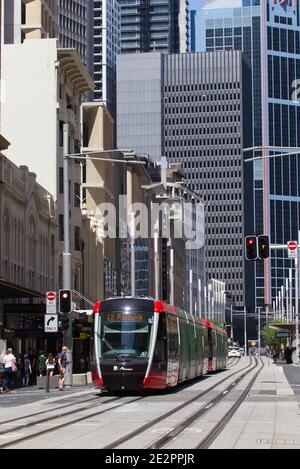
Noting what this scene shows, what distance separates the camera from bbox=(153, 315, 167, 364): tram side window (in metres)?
32.4

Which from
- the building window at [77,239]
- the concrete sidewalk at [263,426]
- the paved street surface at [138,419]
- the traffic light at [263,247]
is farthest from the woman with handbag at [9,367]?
the building window at [77,239]

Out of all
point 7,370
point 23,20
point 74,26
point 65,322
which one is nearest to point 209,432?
point 7,370

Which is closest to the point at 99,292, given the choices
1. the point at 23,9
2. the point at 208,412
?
the point at 23,9

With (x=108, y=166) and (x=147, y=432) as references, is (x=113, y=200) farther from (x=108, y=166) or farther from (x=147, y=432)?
(x=147, y=432)

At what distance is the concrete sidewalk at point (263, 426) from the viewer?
16953mm

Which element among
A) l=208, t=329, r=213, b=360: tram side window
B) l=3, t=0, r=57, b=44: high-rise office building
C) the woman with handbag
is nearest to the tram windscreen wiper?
the woman with handbag

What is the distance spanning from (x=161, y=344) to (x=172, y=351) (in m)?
2.12

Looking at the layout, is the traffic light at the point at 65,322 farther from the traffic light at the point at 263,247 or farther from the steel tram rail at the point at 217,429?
the steel tram rail at the point at 217,429

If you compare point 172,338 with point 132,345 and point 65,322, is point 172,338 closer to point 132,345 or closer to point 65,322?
point 132,345

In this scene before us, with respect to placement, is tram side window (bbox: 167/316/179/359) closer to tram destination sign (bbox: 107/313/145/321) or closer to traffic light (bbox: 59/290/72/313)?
tram destination sign (bbox: 107/313/145/321)

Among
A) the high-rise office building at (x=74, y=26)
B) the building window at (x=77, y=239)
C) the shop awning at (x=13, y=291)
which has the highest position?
the high-rise office building at (x=74, y=26)

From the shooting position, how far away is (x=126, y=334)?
3247 cm

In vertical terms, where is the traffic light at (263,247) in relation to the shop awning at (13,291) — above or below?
above

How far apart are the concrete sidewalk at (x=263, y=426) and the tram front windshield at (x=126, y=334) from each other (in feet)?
12.5
